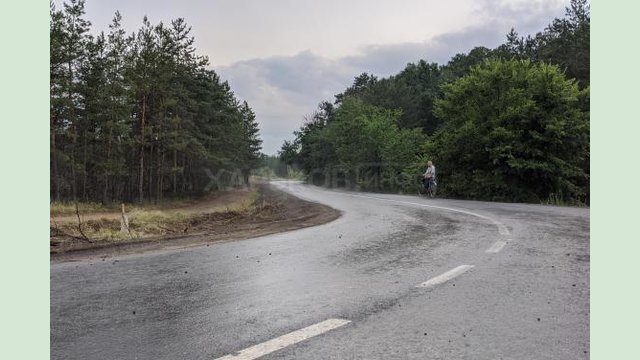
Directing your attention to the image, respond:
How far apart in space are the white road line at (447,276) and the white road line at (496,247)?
1323mm

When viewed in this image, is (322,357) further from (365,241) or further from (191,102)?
(191,102)

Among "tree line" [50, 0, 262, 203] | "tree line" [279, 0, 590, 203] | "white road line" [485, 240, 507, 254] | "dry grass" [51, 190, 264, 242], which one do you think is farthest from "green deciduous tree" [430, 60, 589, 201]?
"tree line" [50, 0, 262, 203]

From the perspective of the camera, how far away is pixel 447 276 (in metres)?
5.65

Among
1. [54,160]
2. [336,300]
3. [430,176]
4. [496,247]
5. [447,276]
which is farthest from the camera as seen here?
[54,160]

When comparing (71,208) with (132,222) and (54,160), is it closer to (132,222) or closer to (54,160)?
(54,160)

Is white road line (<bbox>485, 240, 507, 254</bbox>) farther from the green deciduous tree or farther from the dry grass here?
the green deciduous tree

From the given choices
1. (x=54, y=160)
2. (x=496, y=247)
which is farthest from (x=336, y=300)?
(x=54, y=160)

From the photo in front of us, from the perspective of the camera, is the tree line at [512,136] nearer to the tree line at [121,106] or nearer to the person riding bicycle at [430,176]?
the person riding bicycle at [430,176]

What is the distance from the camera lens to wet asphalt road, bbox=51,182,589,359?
11.4 feet

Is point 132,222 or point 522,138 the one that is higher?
point 522,138

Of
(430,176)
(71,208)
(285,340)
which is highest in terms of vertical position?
(430,176)

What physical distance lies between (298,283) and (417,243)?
340cm

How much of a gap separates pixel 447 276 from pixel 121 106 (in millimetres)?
36099

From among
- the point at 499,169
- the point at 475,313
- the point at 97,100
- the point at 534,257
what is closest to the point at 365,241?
the point at 534,257
